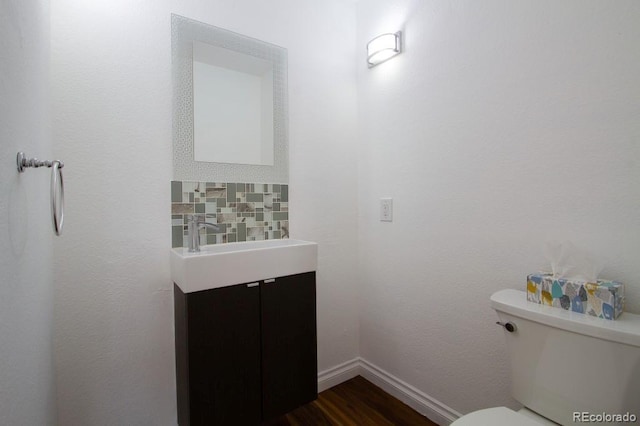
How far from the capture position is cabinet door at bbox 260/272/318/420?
4.39ft

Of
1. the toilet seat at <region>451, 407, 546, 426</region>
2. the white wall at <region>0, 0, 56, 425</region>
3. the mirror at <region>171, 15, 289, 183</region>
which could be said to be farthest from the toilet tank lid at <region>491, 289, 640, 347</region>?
the white wall at <region>0, 0, 56, 425</region>

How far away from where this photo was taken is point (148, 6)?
1326 mm

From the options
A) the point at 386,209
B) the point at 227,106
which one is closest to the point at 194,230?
the point at 227,106

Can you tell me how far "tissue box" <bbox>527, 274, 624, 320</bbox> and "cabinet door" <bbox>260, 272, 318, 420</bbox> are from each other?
907 millimetres

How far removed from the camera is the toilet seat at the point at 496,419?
91cm

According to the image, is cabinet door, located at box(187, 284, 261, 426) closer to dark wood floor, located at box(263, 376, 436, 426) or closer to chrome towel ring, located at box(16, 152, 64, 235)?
dark wood floor, located at box(263, 376, 436, 426)

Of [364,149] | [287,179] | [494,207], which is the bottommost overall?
[494,207]

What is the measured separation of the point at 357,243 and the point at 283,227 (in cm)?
56

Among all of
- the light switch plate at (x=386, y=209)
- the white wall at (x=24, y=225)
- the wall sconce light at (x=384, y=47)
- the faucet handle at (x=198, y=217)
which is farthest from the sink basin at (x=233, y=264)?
the wall sconce light at (x=384, y=47)

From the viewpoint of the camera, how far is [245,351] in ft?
4.19

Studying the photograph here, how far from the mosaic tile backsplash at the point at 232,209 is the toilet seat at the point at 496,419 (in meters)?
1.13

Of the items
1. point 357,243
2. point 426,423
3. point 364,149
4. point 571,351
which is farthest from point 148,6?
point 426,423

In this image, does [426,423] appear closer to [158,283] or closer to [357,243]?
[357,243]

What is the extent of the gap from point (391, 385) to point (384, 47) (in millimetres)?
1927
